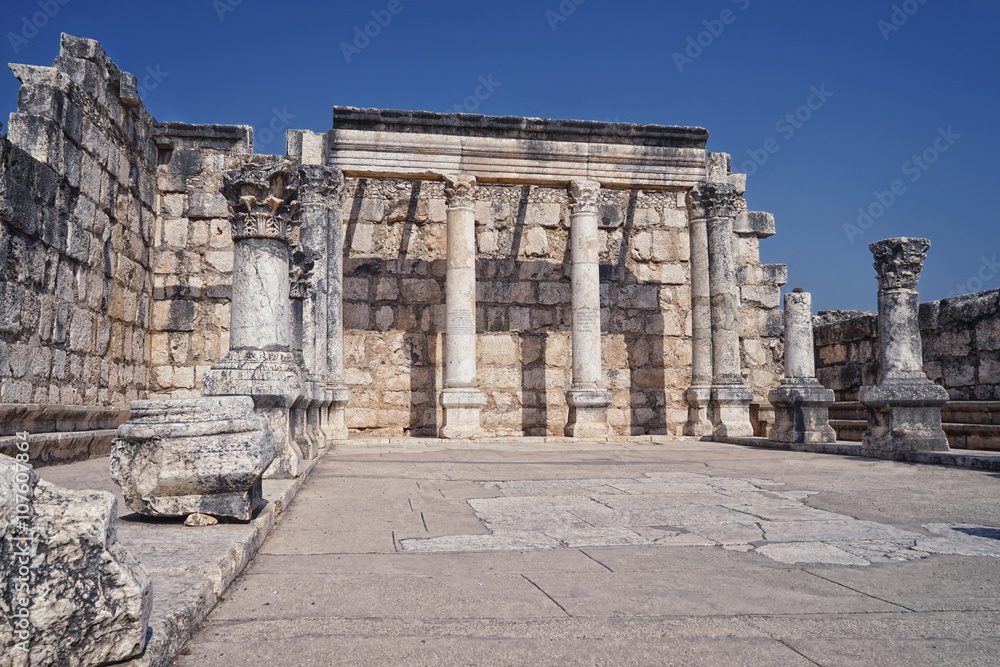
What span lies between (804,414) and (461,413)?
5.53m

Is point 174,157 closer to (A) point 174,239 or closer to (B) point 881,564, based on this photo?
(A) point 174,239

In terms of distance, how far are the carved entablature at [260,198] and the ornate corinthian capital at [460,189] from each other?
22.0 feet

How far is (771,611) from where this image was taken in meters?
3.21

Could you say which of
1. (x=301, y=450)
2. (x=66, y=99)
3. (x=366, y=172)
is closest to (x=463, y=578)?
(x=301, y=450)

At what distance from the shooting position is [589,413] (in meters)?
13.5

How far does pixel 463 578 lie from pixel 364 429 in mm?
11394

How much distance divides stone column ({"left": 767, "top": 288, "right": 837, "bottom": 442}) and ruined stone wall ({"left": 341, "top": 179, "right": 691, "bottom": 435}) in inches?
134

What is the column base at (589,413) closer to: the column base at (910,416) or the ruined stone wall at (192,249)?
the column base at (910,416)

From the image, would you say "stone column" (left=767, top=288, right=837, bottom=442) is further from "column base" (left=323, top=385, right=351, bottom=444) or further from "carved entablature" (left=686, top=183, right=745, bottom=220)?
"column base" (left=323, top=385, right=351, bottom=444)

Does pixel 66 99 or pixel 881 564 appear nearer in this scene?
pixel 881 564

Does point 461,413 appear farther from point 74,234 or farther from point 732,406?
point 74,234

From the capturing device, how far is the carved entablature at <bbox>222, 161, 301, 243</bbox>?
6.84 meters

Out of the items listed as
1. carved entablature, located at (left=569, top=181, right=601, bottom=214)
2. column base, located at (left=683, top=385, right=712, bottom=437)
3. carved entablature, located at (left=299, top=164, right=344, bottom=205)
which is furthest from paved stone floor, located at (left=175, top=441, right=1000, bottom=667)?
carved entablature, located at (left=569, top=181, right=601, bottom=214)

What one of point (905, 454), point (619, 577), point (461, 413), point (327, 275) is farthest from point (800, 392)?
point (619, 577)
